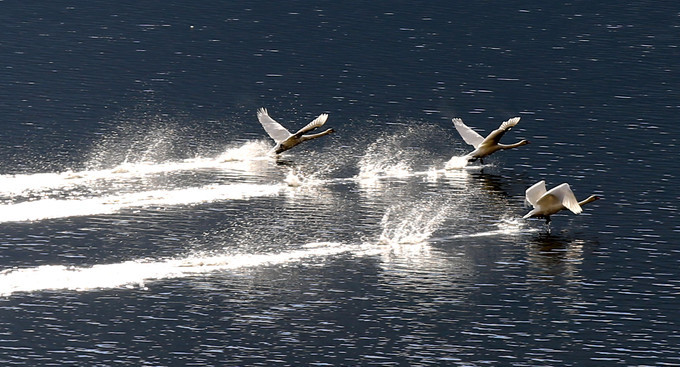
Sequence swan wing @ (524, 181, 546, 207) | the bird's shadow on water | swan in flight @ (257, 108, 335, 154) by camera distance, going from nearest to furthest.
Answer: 1. the bird's shadow on water
2. swan wing @ (524, 181, 546, 207)
3. swan in flight @ (257, 108, 335, 154)

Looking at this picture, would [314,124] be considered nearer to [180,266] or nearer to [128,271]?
[180,266]

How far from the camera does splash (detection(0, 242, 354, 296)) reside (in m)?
51.7

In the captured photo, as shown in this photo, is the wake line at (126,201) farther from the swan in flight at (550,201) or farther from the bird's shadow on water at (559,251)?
the bird's shadow on water at (559,251)

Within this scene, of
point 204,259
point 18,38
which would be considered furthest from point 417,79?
point 204,259

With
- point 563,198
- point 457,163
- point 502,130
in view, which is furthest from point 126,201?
point 502,130

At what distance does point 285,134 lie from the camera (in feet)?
249

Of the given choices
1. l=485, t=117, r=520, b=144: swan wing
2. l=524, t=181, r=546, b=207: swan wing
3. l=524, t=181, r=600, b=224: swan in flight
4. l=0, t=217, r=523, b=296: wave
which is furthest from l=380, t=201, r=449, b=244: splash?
l=485, t=117, r=520, b=144: swan wing

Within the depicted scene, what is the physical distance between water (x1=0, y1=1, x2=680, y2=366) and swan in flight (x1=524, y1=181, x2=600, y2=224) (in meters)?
0.93

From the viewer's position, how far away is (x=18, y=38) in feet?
364

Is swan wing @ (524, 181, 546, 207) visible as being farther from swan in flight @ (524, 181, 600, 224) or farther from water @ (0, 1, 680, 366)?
water @ (0, 1, 680, 366)

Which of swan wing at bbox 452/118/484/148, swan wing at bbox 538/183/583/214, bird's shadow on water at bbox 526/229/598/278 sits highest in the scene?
swan wing at bbox 452/118/484/148

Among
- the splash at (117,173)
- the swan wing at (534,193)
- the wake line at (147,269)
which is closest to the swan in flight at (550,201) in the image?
the swan wing at (534,193)

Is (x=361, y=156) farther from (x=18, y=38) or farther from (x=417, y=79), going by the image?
(x=18, y=38)

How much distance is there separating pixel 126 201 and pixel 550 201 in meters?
19.4
